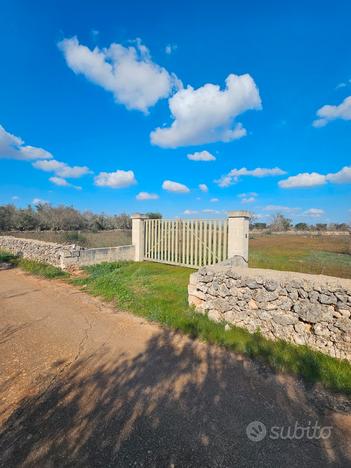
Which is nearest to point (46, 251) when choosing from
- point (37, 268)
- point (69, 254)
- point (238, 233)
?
point (37, 268)

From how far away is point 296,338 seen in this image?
11.4 ft

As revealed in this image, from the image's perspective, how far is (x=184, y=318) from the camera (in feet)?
14.3

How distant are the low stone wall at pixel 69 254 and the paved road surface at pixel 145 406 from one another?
16.2 ft

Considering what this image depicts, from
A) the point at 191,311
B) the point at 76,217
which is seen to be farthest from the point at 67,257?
the point at 76,217

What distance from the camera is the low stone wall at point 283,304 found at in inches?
123

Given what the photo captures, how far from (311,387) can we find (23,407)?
3174mm

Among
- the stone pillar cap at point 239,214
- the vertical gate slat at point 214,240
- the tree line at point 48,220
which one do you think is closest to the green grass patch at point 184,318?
the vertical gate slat at point 214,240

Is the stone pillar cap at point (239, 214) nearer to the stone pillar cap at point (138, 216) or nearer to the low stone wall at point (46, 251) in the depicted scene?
the stone pillar cap at point (138, 216)

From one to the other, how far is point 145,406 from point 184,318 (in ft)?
6.79

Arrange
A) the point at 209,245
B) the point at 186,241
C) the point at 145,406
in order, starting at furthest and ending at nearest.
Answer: the point at 186,241 < the point at 209,245 < the point at 145,406

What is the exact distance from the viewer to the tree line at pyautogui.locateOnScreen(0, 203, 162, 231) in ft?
89.4

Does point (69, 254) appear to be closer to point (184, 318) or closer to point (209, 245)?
point (209, 245)

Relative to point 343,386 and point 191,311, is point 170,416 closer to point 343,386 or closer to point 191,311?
point 343,386

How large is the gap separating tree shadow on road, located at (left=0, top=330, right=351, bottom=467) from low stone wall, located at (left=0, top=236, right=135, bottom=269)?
20.5ft
